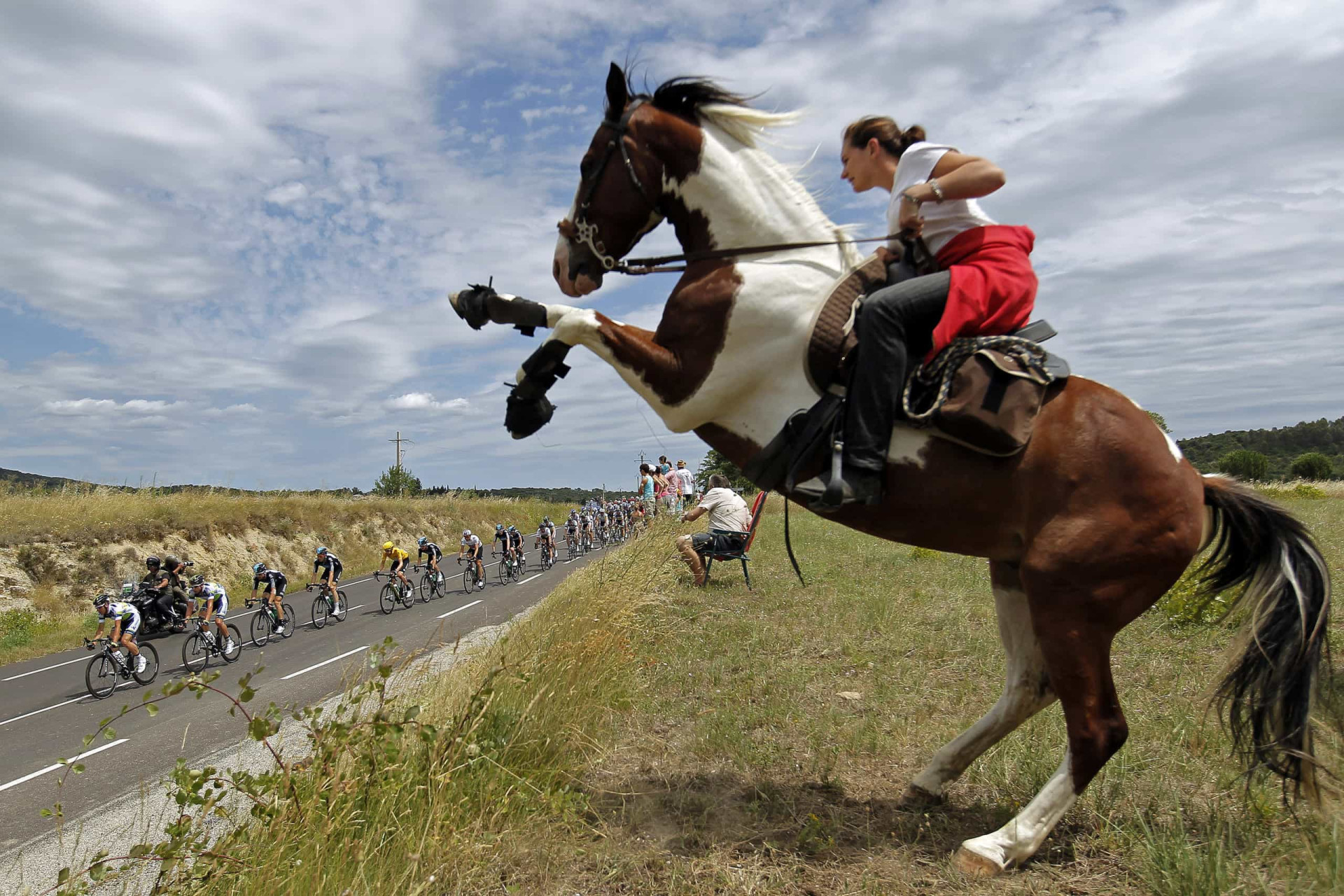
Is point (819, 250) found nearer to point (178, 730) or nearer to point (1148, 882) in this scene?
point (1148, 882)

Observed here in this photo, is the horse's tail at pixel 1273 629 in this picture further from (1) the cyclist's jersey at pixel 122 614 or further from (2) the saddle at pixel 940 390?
(1) the cyclist's jersey at pixel 122 614

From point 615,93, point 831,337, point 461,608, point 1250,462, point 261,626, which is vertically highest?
point 615,93

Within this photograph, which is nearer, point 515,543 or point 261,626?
point 261,626

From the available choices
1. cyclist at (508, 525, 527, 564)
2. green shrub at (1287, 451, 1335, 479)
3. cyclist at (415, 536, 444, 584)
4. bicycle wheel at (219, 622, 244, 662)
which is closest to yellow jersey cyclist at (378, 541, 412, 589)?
cyclist at (415, 536, 444, 584)

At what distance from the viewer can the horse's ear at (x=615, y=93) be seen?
3683mm

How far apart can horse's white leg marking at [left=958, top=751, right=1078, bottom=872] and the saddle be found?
135 cm

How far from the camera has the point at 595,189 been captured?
3.75 m

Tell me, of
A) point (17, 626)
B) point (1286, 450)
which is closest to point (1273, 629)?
point (17, 626)

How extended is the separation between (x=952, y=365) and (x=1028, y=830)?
1.84 m

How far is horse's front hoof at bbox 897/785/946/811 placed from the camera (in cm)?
382

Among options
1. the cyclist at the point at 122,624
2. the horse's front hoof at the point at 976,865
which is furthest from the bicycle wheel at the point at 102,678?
the horse's front hoof at the point at 976,865

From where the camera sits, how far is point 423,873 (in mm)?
3135

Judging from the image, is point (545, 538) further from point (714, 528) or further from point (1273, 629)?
point (1273, 629)

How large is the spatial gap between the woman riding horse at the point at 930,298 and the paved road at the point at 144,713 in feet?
9.93
